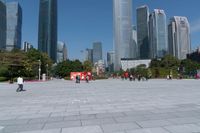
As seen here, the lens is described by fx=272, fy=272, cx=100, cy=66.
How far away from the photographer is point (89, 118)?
925 cm

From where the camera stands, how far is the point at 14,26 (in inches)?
7087

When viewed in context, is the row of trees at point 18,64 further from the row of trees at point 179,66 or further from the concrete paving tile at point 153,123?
the concrete paving tile at point 153,123

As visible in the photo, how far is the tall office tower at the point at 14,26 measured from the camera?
562 ft

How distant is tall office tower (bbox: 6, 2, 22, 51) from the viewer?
6742 inches

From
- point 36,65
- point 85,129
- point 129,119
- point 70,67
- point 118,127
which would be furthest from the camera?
point 70,67

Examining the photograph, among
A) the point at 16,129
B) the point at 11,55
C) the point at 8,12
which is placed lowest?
the point at 16,129

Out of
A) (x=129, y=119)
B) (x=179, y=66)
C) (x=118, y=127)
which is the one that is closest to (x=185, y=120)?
(x=129, y=119)

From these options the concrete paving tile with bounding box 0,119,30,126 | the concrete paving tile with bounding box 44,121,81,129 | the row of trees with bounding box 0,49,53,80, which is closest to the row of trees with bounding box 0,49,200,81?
the row of trees with bounding box 0,49,53,80

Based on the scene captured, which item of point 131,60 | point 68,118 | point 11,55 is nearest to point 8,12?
point 131,60

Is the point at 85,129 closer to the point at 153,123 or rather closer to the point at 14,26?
the point at 153,123

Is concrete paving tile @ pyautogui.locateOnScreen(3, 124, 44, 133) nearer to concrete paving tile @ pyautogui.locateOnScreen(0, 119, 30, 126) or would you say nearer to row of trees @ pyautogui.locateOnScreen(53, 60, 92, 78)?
concrete paving tile @ pyautogui.locateOnScreen(0, 119, 30, 126)

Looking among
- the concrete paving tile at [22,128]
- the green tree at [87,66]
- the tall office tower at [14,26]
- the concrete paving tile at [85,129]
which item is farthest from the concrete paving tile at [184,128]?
the tall office tower at [14,26]

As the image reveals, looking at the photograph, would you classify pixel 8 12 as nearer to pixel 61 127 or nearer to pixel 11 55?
pixel 11 55

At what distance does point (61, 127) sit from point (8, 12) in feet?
643
